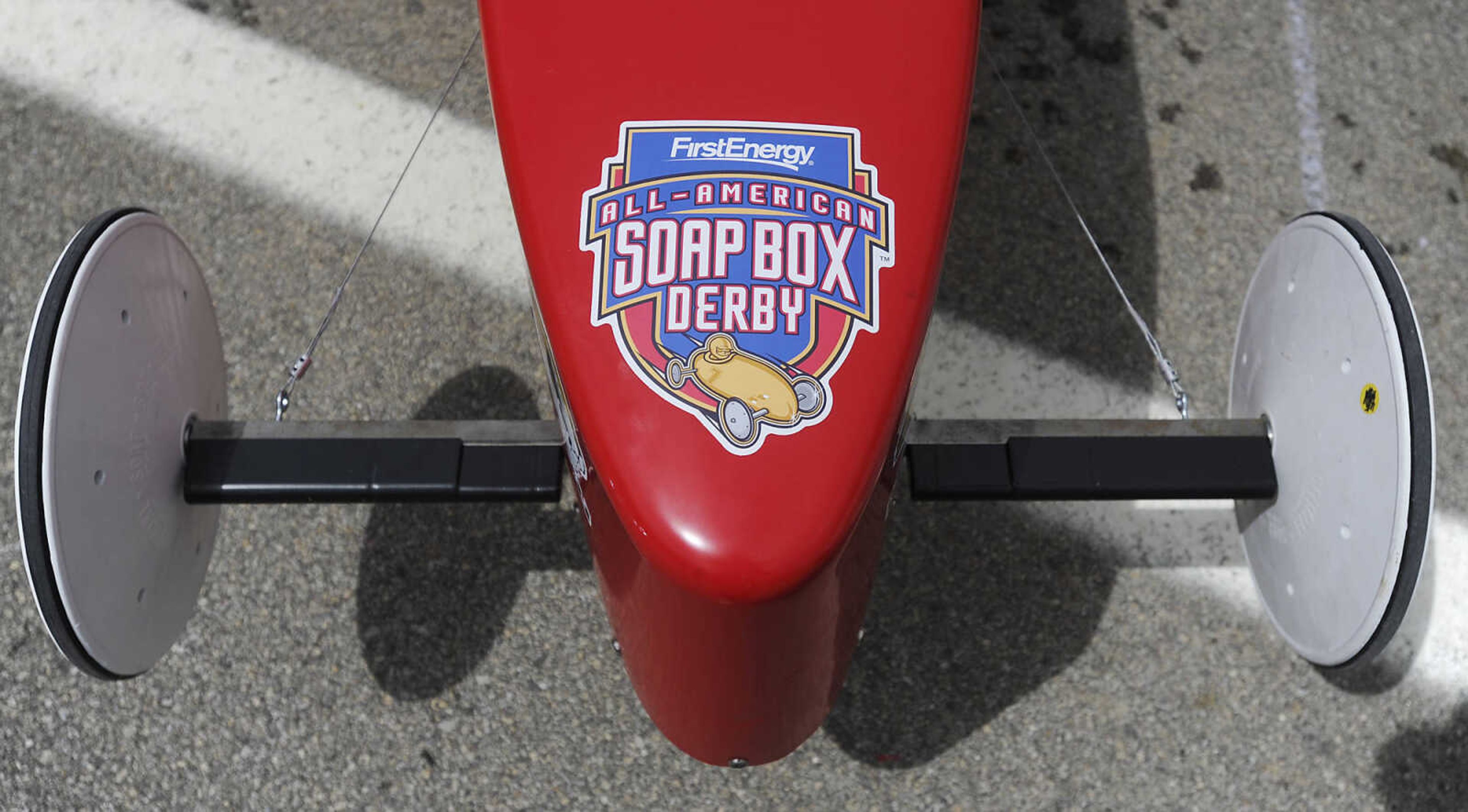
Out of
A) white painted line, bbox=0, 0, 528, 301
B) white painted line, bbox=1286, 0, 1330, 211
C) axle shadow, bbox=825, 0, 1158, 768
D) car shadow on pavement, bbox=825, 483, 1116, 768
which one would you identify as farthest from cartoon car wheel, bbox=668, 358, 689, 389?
white painted line, bbox=1286, 0, 1330, 211

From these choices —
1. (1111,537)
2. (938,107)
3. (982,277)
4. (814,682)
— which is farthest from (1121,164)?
(814,682)

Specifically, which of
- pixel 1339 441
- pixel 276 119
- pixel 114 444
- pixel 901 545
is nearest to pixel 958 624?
pixel 901 545

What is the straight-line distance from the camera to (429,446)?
1.75 m

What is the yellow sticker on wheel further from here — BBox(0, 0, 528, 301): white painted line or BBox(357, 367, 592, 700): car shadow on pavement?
BBox(0, 0, 528, 301): white painted line

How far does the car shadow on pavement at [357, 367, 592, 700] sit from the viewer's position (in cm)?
228

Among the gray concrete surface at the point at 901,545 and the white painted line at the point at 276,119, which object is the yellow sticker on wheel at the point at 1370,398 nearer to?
the gray concrete surface at the point at 901,545

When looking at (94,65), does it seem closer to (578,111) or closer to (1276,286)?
(578,111)

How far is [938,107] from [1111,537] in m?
1.10

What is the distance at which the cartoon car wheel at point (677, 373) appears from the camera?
4.72 feet

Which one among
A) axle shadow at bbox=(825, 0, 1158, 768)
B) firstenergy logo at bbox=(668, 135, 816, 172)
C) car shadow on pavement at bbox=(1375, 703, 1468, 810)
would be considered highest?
firstenergy logo at bbox=(668, 135, 816, 172)

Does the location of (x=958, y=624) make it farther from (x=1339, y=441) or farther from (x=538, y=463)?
(x=538, y=463)

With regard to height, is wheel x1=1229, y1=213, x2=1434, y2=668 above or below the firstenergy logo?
below

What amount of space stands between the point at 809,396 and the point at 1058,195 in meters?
1.57

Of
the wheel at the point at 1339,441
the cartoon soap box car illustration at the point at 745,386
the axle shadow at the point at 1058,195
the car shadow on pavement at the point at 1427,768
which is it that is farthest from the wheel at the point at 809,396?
the car shadow on pavement at the point at 1427,768
